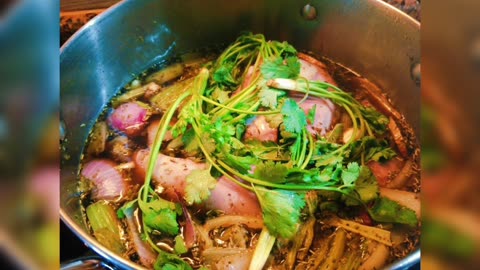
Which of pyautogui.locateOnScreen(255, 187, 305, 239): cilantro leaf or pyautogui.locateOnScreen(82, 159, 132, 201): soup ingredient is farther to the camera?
pyautogui.locateOnScreen(82, 159, 132, 201): soup ingredient

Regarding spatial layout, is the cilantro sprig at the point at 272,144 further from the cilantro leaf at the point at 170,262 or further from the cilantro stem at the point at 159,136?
the cilantro leaf at the point at 170,262

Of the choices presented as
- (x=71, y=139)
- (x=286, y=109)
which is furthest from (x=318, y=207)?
(x=71, y=139)

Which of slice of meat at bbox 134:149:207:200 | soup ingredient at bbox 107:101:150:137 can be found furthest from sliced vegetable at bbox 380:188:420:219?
soup ingredient at bbox 107:101:150:137

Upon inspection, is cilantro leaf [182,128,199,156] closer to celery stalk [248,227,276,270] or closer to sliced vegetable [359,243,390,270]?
celery stalk [248,227,276,270]

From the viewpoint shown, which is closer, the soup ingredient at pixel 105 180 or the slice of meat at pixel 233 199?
the slice of meat at pixel 233 199

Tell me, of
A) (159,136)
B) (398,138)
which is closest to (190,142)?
(159,136)

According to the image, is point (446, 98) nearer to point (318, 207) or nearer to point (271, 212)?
point (271, 212)

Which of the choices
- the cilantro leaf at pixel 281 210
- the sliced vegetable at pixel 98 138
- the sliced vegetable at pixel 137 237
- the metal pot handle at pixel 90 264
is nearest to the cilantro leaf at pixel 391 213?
the cilantro leaf at pixel 281 210
